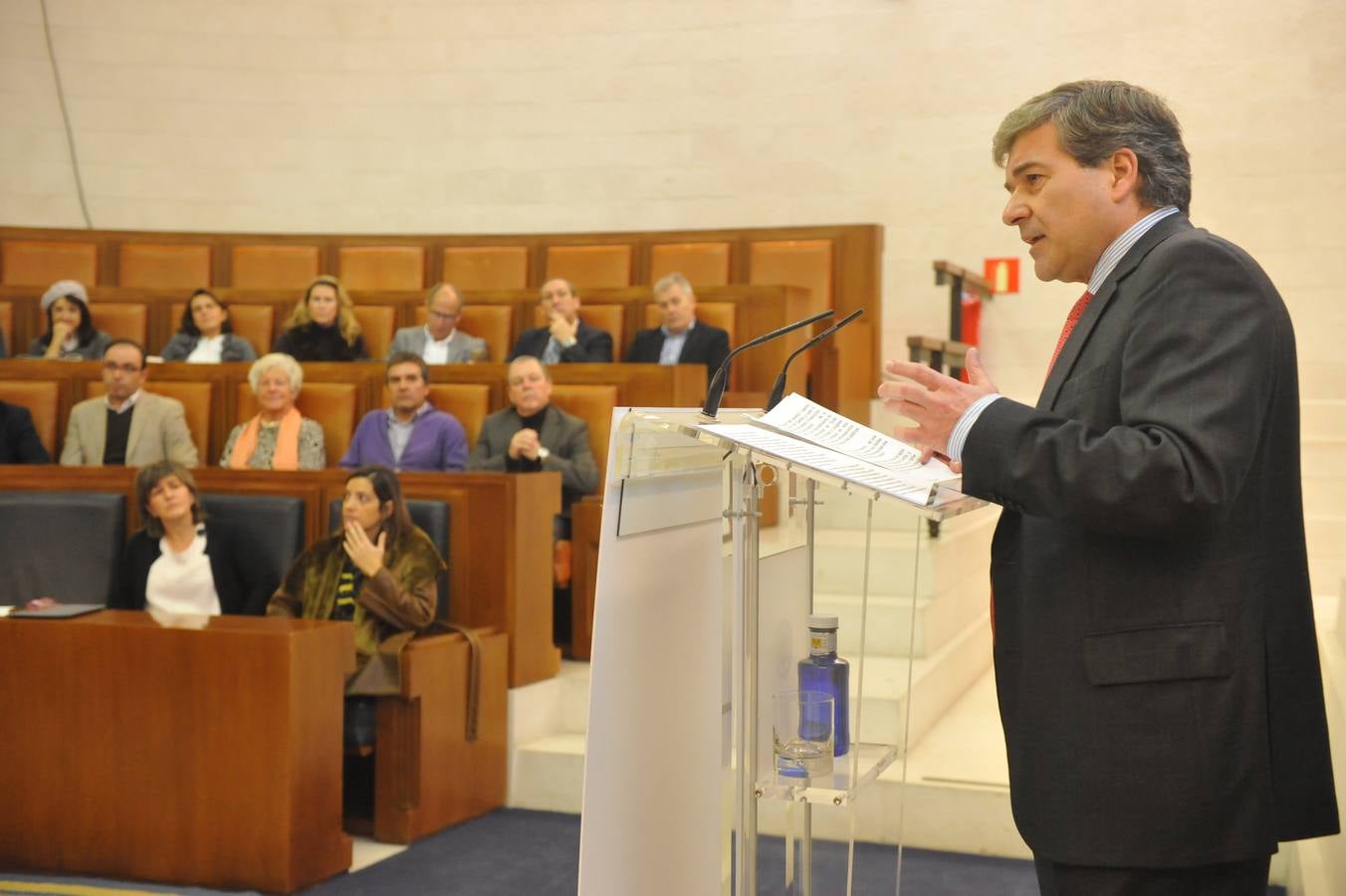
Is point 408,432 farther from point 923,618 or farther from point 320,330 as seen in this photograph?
point 923,618

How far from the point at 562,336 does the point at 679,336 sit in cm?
33

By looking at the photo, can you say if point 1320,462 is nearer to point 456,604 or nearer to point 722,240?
point 722,240

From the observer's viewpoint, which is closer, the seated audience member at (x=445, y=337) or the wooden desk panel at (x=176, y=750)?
the wooden desk panel at (x=176, y=750)

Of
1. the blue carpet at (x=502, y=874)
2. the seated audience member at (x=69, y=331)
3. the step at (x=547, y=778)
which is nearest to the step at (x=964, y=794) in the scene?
the blue carpet at (x=502, y=874)

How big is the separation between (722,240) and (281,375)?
169 centimetres

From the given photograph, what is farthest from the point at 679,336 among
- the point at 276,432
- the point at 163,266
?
the point at 163,266

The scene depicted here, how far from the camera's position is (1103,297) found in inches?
37.8

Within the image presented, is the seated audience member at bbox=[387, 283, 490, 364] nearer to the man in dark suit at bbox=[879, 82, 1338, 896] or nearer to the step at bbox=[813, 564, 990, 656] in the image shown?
the step at bbox=[813, 564, 990, 656]

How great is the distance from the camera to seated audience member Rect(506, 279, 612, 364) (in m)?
3.90

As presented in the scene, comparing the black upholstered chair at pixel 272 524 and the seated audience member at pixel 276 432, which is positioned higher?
the seated audience member at pixel 276 432

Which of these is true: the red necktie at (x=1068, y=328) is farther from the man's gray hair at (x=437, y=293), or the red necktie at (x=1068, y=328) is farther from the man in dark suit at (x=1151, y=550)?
the man's gray hair at (x=437, y=293)

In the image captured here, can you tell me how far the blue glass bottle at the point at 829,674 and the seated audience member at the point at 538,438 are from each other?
6.59 ft

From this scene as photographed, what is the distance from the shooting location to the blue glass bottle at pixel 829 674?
1.16m

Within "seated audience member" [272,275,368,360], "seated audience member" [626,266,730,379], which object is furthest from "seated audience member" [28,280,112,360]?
"seated audience member" [626,266,730,379]
